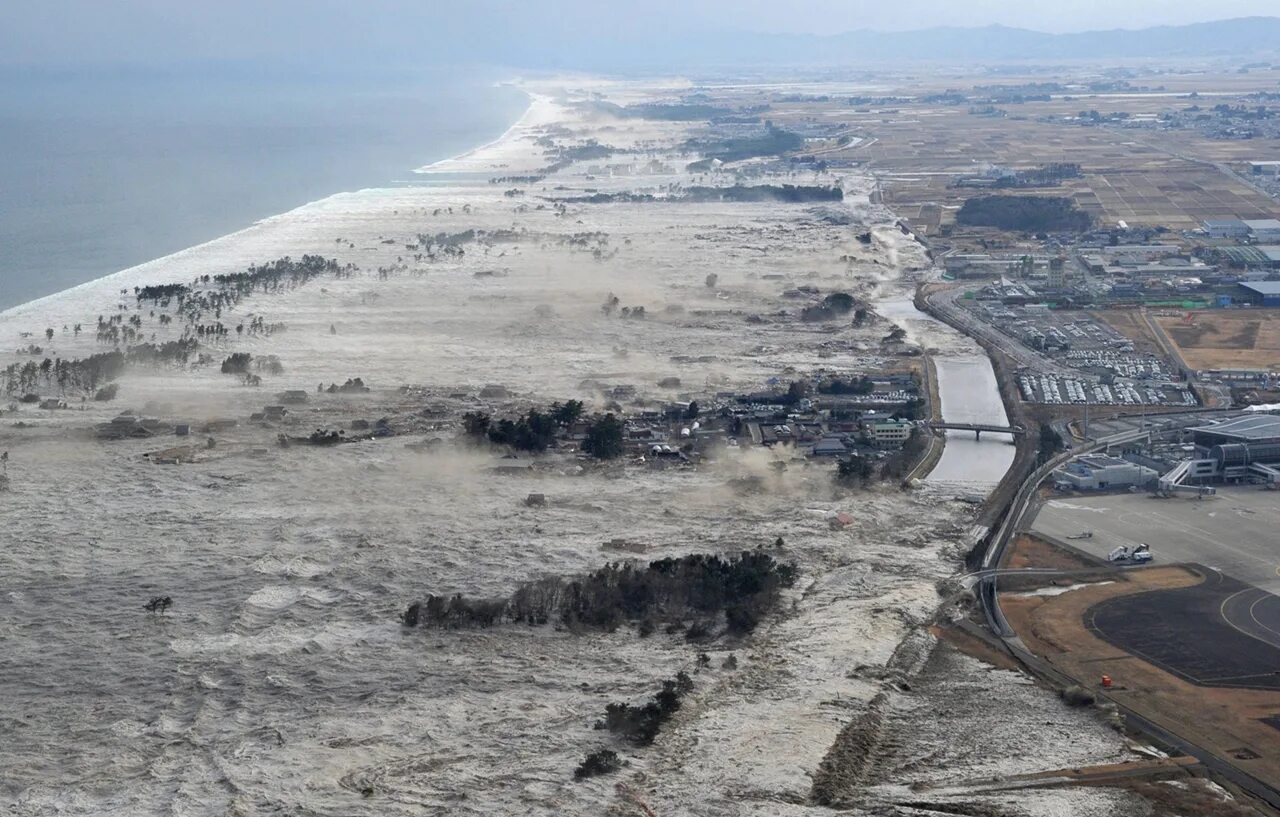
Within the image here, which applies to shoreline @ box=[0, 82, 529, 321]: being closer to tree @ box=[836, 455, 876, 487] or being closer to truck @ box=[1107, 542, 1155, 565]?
tree @ box=[836, 455, 876, 487]

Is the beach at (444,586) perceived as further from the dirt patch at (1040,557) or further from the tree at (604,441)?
the dirt patch at (1040,557)

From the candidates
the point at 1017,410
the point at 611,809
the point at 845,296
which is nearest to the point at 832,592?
the point at 611,809

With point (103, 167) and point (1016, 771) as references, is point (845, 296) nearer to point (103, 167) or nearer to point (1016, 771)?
point (1016, 771)

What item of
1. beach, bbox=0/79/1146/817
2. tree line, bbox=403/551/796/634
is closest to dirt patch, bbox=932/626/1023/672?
beach, bbox=0/79/1146/817

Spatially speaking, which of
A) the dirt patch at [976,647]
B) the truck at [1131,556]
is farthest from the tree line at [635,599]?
the truck at [1131,556]

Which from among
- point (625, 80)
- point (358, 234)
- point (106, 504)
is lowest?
point (106, 504)

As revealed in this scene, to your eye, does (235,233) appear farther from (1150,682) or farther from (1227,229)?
(1150,682)
